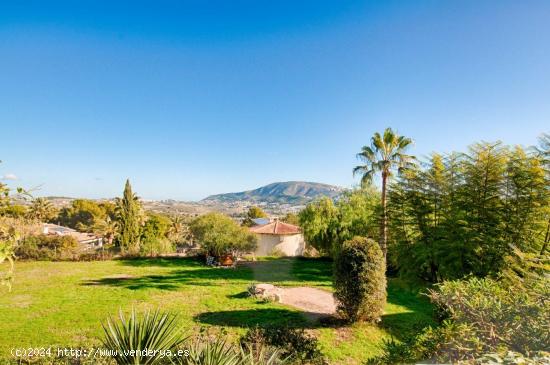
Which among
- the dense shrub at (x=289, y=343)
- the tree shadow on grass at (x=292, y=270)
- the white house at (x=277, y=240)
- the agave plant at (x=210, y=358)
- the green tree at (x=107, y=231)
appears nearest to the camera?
the agave plant at (x=210, y=358)

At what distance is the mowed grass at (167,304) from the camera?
860 centimetres

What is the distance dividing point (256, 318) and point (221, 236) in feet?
35.9

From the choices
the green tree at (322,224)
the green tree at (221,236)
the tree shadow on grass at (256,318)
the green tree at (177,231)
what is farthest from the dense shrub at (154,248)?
the green tree at (177,231)

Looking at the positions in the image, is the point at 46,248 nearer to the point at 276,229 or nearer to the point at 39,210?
the point at 39,210

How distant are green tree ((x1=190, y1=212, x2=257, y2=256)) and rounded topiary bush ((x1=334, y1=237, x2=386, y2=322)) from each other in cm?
1180

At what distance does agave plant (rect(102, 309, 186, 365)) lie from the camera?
4152 mm

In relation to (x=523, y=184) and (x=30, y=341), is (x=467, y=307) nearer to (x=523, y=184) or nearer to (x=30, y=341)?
(x=523, y=184)

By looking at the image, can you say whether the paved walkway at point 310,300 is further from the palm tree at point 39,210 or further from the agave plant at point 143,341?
the palm tree at point 39,210

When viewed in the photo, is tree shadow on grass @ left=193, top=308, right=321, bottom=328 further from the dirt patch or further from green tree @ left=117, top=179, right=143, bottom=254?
green tree @ left=117, top=179, right=143, bottom=254

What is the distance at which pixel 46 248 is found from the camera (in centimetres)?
2145

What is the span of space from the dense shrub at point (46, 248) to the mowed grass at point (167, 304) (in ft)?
4.25

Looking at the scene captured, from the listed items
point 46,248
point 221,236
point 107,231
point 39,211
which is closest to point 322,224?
point 221,236

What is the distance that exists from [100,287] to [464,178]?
15211mm

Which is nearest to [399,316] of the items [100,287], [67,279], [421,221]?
[421,221]
